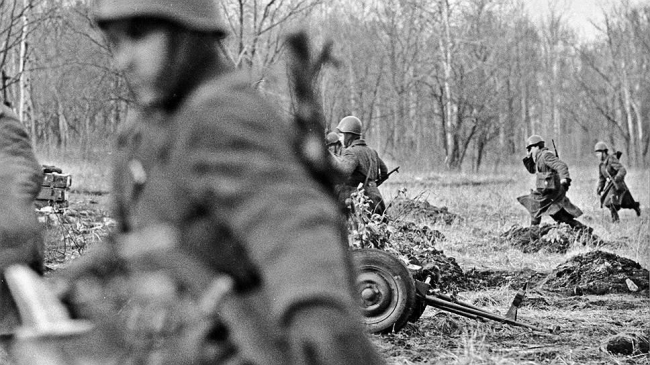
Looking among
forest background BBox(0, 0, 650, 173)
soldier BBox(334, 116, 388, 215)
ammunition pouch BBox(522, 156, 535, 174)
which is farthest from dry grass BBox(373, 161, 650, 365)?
forest background BBox(0, 0, 650, 173)

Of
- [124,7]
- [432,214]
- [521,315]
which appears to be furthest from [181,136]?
[432,214]

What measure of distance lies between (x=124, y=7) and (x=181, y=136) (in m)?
0.25

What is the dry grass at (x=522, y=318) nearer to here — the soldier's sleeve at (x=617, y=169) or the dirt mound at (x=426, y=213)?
the dirt mound at (x=426, y=213)

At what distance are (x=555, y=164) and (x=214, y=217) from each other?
15345 millimetres

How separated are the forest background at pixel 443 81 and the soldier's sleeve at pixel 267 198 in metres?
24.1

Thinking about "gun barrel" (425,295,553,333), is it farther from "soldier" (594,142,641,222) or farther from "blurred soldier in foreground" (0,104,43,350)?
"soldier" (594,142,641,222)

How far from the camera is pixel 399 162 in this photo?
38.4 meters

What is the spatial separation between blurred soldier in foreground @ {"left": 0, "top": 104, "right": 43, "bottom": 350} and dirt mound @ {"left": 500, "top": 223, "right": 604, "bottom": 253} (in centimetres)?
1022

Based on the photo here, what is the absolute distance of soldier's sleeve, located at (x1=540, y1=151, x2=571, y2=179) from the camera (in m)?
16.4

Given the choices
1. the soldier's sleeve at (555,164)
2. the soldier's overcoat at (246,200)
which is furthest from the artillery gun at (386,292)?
the soldier's sleeve at (555,164)

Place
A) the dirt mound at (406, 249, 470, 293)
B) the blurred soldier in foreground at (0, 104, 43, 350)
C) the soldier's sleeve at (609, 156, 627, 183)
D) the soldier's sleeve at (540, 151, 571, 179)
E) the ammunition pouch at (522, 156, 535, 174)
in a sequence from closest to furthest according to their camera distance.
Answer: the blurred soldier in foreground at (0, 104, 43, 350) → the dirt mound at (406, 249, 470, 293) → the soldier's sleeve at (540, 151, 571, 179) → the ammunition pouch at (522, 156, 535, 174) → the soldier's sleeve at (609, 156, 627, 183)

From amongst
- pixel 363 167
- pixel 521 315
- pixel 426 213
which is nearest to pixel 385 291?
pixel 521 315

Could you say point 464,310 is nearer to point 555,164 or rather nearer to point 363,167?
point 363,167

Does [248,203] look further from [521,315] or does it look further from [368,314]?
[521,315]
